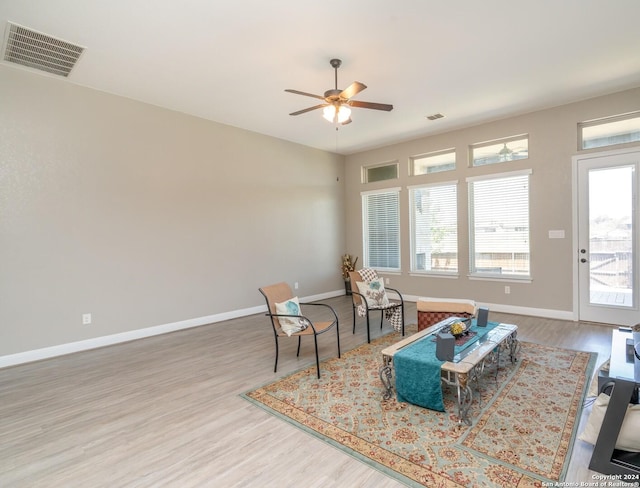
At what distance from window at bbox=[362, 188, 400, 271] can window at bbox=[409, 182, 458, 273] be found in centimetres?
40

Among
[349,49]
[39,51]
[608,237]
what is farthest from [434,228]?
[39,51]

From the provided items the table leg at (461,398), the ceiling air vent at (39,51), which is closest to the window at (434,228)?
the table leg at (461,398)

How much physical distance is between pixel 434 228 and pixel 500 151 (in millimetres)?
1776

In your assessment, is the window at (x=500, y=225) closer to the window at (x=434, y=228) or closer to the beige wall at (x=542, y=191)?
the beige wall at (x=542, y=191)

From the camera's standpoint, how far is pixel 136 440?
2336 mm

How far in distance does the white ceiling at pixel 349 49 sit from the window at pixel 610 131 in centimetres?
43

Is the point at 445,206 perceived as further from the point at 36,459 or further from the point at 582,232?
the point at 36,459

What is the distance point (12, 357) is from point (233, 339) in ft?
7.92

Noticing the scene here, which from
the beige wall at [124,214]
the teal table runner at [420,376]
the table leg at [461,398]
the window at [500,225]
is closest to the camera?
the table leg at [461,398]

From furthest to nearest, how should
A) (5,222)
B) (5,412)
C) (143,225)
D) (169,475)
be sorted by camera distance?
(143,225), (5,222), (5,412), (169,475)

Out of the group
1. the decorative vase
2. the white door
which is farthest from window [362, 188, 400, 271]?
the white door

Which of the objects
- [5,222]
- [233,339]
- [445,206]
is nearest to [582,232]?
[445,206]

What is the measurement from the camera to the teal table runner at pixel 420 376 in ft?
8.39

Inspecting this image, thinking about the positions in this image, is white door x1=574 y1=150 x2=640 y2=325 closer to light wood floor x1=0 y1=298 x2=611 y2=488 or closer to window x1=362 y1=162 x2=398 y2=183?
light wood floor x1=0 y1=298 x2=611 y2=488
